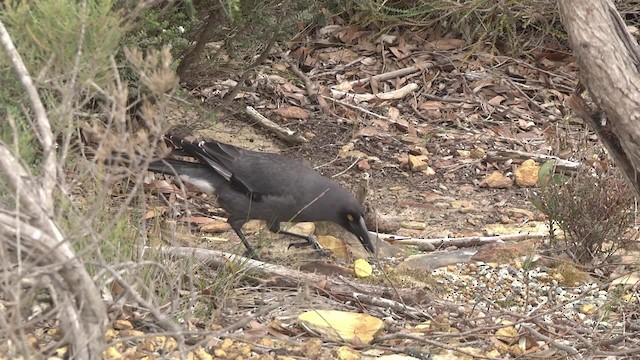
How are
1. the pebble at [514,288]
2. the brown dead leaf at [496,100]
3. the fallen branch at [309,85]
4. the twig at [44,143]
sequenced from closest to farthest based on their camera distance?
the twig at [44,143] < the pebble at [514,288] < the fallen branch at [309,85] < the brown dead leaf at [496,100]

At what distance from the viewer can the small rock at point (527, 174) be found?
7.14m

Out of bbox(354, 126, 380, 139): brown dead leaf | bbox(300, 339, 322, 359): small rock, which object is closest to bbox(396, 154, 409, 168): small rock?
bbox(354, 126, 380, 139): brown dead leaf

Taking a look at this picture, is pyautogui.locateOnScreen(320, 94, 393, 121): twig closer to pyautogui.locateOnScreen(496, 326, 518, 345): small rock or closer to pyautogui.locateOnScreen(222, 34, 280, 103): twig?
pyautogui.locateOnScreen(222, 34, 280, 103): twig

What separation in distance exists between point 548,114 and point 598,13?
430 centimetres

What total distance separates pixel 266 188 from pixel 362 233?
58cm

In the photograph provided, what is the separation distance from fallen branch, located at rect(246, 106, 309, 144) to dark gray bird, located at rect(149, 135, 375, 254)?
5.13 feet

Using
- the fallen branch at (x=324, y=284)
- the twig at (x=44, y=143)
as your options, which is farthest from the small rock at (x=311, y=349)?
the twig at (x=44, y=143)

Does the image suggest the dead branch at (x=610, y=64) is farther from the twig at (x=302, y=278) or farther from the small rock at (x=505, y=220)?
the small rock at (x=505, y=220)

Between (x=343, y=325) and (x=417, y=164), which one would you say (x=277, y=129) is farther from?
(x=343, y=325)

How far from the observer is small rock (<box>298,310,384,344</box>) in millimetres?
4258

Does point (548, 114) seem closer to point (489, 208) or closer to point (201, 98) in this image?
point (489, 208)

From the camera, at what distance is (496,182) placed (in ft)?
23.5

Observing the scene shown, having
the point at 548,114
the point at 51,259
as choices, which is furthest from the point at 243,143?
the point at 51,259

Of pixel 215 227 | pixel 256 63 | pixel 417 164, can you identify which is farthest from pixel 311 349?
pixel 417 164
